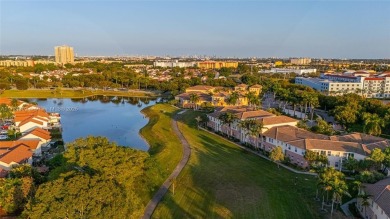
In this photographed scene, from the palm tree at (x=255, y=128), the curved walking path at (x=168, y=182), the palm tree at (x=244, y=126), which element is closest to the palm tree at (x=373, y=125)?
the palm tree at (x=255, y=128)

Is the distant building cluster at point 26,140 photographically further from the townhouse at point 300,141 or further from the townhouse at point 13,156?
the townhouse at point 300,141

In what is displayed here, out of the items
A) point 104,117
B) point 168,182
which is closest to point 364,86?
point 104,117

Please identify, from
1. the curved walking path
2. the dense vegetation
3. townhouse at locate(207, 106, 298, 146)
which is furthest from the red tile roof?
townhouse at locate(207, 106, 298, 146)

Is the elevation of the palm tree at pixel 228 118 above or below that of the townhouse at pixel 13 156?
above

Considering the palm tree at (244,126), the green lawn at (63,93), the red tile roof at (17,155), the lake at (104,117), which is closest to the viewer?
the red tile roof at (17,155)

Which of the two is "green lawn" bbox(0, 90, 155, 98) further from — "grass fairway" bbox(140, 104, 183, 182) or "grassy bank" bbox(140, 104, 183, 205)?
"grassy bank" bbox(140, 104, 183, 205)

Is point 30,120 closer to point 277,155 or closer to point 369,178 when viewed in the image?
point 277,155

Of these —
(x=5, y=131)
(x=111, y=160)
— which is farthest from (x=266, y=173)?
(x=5, y=131)
